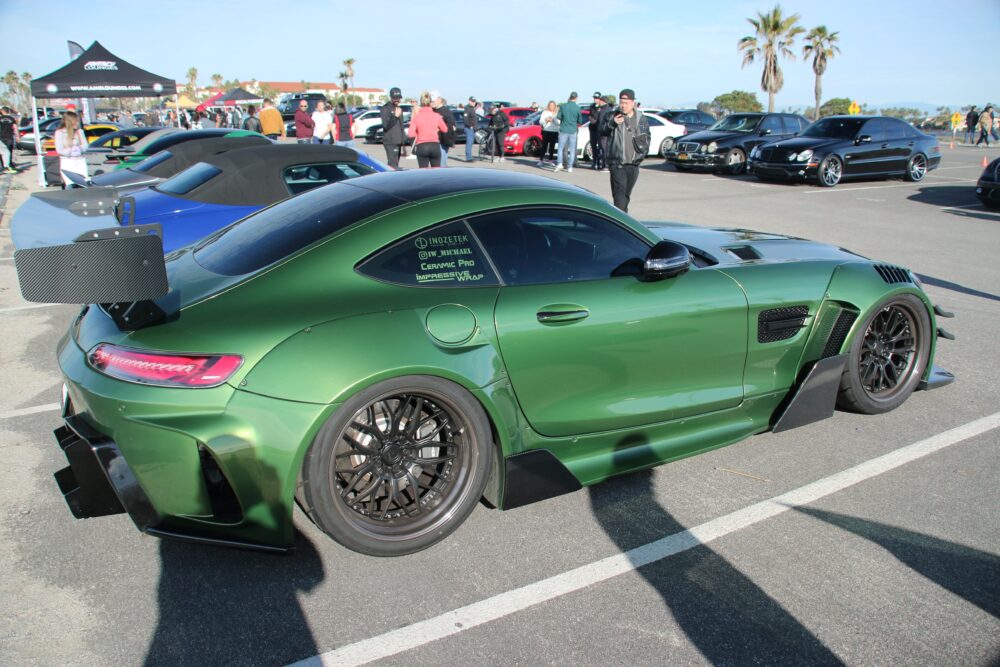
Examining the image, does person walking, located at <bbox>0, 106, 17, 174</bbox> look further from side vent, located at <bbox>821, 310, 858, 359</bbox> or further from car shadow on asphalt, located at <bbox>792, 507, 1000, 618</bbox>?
car shadow on asphalt, located at <bbox>792, 507, 1000, 618</bbox>

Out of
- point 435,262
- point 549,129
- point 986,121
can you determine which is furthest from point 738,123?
point 435,262

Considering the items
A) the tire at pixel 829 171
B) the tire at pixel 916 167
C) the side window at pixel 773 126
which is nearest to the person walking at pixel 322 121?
the tire at pixel 829 171

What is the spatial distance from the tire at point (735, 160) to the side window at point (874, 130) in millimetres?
3106

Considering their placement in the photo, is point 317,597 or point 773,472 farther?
point 773,472

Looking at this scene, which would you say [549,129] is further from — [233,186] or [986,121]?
[986,121]

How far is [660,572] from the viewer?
2.90m

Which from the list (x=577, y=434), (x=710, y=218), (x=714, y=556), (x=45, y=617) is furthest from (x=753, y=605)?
(x=710, y=218)

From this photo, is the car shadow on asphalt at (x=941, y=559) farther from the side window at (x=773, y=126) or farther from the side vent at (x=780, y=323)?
the side window at (x=773, y=126)

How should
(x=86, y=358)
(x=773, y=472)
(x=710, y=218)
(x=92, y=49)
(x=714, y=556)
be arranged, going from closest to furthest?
(x=86, y=358)
(x=714, y=556)
(x=773, y=472)
(x=710, y=218)
(x=92, y=49)

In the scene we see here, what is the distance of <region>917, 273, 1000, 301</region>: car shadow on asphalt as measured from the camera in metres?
7.25

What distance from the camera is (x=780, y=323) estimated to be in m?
3.76

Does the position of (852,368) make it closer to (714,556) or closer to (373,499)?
(714,556)

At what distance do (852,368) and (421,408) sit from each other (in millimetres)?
2471

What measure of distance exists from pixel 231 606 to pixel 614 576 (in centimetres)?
140
